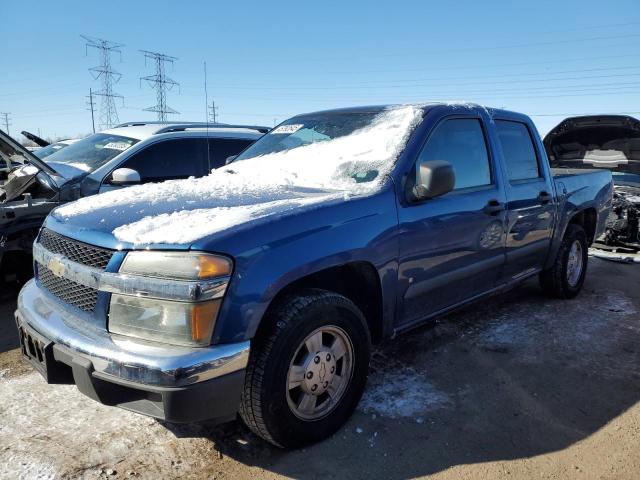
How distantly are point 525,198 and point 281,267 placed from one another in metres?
2.62

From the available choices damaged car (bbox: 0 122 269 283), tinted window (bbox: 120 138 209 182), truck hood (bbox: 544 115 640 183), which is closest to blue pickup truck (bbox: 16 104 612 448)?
damaged car (bbox: 0 122 269 283)

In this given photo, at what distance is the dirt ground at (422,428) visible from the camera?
248 centimetres

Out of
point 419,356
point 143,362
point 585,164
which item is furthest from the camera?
point 585,164

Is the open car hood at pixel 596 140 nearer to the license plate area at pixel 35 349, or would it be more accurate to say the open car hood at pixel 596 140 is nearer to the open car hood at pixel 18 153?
the open car hood at pixel 18 153

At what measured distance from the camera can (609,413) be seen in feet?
10.0

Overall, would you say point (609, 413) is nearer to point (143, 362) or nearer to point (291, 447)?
point (291, 447)

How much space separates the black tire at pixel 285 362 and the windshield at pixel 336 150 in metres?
0.79

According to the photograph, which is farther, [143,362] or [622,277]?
[622,277]

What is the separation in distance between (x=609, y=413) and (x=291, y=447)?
77.3 inches

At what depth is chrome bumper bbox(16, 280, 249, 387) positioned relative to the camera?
2057 millimetres

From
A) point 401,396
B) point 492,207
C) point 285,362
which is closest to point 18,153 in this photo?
point 285,362

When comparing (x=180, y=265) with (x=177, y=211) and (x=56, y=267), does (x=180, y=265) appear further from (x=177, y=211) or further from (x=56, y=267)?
(x=56, y=267)

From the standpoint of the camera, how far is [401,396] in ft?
10.4

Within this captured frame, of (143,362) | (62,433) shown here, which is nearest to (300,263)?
(143,362)
